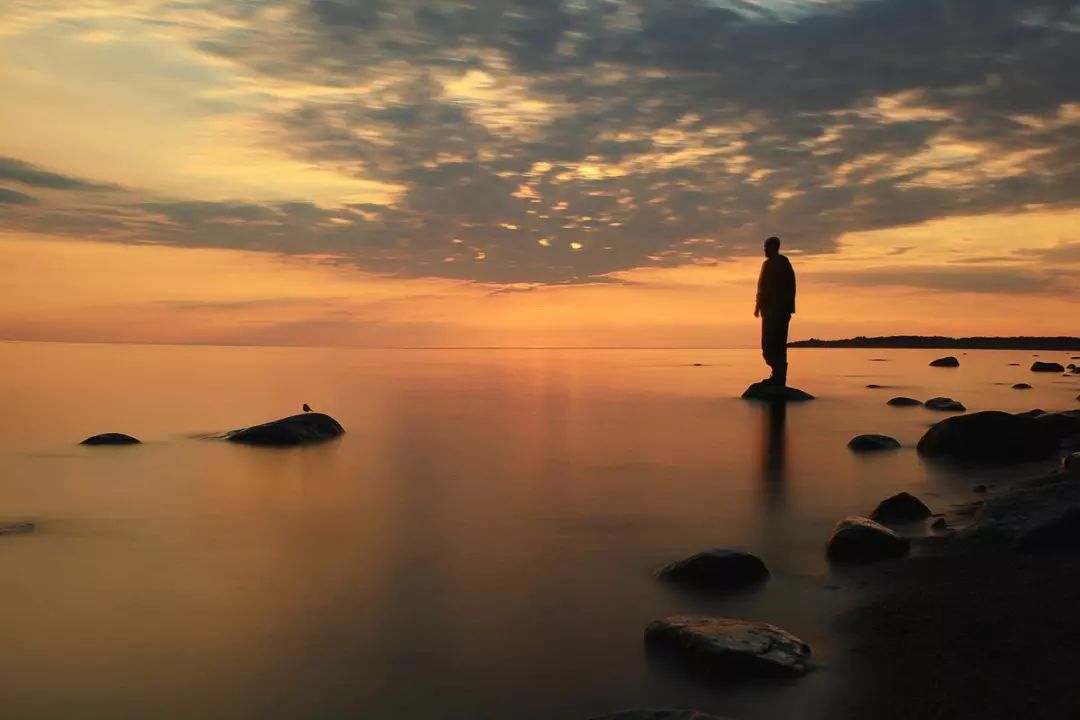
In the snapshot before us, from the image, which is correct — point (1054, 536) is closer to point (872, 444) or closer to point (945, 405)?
point (872, 444)

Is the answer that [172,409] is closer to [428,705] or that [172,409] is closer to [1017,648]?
[428,705]

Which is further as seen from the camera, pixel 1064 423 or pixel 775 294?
pixel 775 294

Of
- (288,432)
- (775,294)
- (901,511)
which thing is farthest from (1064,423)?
(288,432)

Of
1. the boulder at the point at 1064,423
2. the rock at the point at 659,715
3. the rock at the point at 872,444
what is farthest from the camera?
the boulder at the point at 1064,423

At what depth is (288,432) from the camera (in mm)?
18750

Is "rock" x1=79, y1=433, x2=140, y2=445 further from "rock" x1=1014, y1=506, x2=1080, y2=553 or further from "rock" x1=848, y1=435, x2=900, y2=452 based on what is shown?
"rock" x1=1014, y1=506, x2=1080, y2=553

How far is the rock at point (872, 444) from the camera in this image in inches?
687

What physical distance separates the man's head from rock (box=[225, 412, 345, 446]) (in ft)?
60.1

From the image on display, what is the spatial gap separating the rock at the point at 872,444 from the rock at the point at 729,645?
12.4 meters

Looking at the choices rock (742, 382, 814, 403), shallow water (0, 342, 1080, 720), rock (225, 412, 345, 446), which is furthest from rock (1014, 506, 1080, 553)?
rock (742, 382, 814, 403)

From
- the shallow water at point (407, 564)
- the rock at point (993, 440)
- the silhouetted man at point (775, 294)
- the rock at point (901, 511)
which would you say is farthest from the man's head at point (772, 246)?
the rock at point (901, 511)

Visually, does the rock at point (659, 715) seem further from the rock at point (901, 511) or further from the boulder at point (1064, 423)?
the boulder at point (1064, 423)

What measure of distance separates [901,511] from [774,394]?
22794 millimetres

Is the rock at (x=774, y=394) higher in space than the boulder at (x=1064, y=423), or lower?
lower
